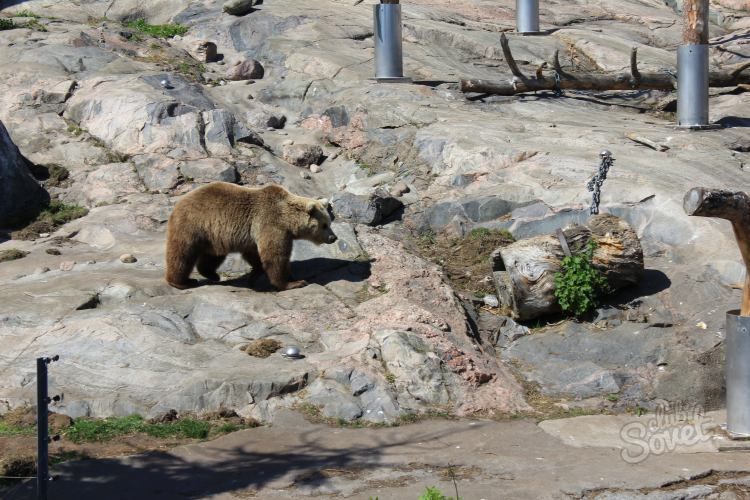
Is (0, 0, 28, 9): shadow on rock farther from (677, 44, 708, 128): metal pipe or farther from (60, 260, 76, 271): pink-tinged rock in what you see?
(677, 44, 708, 128): metal pipe

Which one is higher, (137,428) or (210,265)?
(210,265)

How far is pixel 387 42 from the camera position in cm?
1548

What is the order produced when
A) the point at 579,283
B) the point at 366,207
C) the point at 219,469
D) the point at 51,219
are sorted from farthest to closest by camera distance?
the point at 51,219 < the point at 366,207 < the point at 579,283 < the point at 219,469

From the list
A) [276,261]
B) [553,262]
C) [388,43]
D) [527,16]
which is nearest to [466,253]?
[553,262]

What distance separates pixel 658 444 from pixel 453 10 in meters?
15.4

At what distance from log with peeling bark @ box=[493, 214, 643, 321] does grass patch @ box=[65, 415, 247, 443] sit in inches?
133

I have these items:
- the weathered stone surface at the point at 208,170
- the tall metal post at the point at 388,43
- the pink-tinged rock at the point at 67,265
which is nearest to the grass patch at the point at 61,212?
the weathered stone surface at the point at 208,170

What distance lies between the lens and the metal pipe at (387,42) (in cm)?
1548

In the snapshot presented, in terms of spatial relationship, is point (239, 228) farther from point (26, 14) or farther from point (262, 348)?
point (26, 14)

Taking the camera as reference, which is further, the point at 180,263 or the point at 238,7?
the point at 238,7

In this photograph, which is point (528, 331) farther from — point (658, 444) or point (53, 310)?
point (53, 310)

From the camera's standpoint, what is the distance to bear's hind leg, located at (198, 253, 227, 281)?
10.1 meters

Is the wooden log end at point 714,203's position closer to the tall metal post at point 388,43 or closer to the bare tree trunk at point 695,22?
the bare tree trunk at point 695,22

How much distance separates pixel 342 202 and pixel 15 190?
4.37 m
